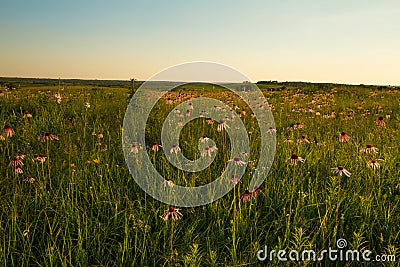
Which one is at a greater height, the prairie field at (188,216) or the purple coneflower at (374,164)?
the purple coneflower at (374,164)

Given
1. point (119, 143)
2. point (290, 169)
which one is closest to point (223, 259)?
point (290, 169)

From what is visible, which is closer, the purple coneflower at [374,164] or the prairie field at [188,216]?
the prairie field at [188,216]
